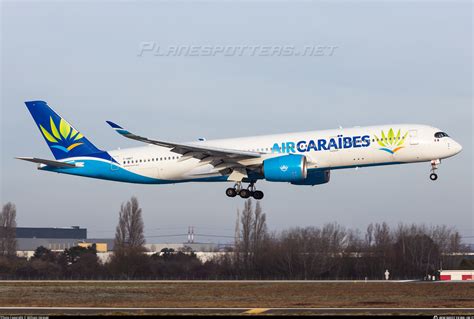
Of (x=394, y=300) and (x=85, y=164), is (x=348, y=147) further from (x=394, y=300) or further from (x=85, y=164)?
(x=85, y=164)

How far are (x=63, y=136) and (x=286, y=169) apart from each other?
16.5m

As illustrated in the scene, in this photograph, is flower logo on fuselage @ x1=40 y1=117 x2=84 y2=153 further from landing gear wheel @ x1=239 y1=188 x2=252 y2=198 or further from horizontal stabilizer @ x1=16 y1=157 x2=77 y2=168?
landing gear wheel @ x1=239 y1=188 x2=252 y2=198

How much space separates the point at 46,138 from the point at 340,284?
21.5 m

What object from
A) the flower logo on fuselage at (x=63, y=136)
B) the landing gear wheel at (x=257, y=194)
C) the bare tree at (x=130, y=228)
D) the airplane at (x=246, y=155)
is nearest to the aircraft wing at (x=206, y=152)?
the airplane at (x=246, y=155)

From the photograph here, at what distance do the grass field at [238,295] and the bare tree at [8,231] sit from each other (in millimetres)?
29094

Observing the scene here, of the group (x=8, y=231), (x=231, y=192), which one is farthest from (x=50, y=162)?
(x=8, y=231)

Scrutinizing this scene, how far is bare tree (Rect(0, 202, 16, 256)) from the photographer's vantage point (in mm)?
87600

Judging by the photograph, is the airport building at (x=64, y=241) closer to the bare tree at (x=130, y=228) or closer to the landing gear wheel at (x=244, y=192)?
the bare tree at (x=130, y=228)

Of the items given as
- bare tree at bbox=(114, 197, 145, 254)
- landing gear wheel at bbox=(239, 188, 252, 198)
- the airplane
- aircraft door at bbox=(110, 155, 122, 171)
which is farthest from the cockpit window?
bare tree at bbox=(114, 197, 145, 254)

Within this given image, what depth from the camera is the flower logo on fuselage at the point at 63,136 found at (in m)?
59.2

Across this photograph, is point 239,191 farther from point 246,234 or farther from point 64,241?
point 64,241

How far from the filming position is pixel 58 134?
196ft

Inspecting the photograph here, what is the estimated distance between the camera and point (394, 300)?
43.6m

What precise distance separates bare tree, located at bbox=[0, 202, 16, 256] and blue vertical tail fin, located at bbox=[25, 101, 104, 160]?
26.5 m
